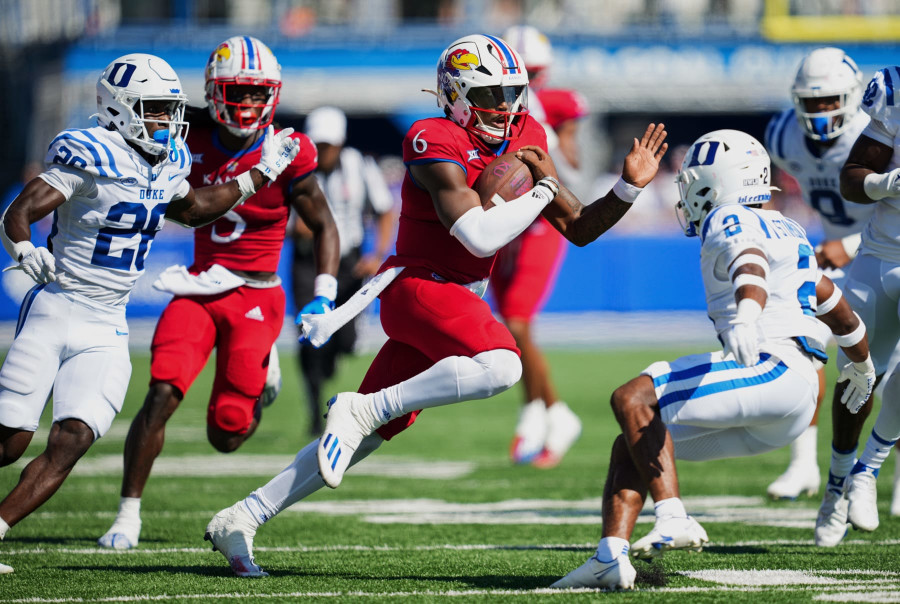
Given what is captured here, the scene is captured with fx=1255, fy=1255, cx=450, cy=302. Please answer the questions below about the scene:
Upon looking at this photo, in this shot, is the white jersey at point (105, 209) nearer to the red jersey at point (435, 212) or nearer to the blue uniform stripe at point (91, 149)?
the blue uniform stripe at point (91, 149)

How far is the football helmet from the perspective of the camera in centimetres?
540

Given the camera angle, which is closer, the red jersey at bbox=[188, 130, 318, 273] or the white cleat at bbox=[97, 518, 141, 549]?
the white cleat at bbox=[97, 518, 141, 549]

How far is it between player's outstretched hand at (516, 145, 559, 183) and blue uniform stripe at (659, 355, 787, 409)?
879 millimetres

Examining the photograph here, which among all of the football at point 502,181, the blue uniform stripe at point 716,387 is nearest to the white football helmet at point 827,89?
the football at point 502,181

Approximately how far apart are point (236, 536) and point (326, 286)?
1.31 m

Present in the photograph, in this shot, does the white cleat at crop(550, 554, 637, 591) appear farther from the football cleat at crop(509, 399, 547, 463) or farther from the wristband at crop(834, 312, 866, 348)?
the football cleat at crop(509, 399, 547, 463)

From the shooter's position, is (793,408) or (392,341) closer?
(793,408)

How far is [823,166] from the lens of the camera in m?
6.12

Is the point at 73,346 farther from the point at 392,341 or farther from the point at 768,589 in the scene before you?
the point at 768,589

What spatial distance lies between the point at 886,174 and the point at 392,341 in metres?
2.09

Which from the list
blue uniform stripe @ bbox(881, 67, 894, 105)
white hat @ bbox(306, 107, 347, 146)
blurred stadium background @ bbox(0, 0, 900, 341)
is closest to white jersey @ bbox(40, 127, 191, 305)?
blue uniform stripe @ bbox(881, 67, 894, 105)

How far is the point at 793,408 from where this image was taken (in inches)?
157

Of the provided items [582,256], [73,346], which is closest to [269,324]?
[73,346]

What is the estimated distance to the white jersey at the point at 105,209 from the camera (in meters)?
4.58
